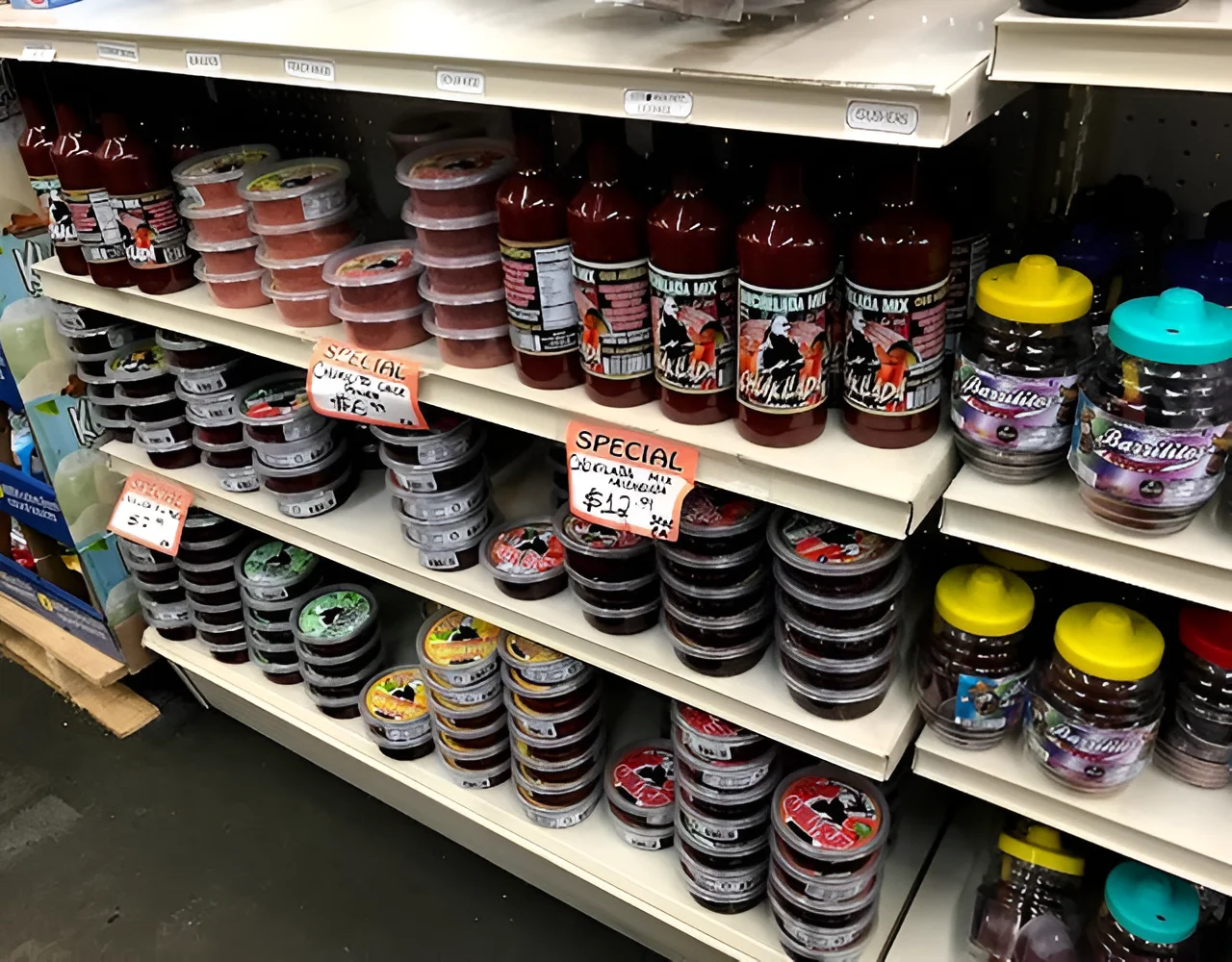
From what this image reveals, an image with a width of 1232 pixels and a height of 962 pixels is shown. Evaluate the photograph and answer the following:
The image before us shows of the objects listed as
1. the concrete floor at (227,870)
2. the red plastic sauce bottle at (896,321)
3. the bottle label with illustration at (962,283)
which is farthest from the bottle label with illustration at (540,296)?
the concrete floor at (227,870)

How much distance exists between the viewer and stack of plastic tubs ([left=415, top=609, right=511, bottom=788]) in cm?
166

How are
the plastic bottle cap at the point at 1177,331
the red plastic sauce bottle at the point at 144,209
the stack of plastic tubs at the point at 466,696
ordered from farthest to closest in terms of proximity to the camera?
the stack of plastic tubs at the point at 466,696 → the red plastic sauce bottle at the point at 144,209 → the plastic bottle cap at the point at 1177,331

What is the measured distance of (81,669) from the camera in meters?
2.28

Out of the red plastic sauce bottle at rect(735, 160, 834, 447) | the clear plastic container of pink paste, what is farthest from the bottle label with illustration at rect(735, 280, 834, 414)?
the clear plastic container of pink paste

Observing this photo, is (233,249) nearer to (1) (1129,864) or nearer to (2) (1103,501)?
(2) (1103,501)

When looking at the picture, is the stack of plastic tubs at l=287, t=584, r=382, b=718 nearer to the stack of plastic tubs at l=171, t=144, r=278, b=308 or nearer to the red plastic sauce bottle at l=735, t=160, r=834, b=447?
the stack of plastic tubs at l=171, t=144, r=278, b=308

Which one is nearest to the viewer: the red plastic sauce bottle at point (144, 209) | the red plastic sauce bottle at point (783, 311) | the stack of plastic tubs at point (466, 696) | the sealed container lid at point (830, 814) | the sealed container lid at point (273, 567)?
the red plastic sauce bottle at point (783, 311)

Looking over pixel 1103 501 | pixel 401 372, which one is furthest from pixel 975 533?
pixel 401 372

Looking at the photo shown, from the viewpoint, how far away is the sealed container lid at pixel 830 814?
1335 mm

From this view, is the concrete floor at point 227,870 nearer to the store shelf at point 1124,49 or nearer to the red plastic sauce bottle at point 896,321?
the red plastic sauce bottle at point 896,321

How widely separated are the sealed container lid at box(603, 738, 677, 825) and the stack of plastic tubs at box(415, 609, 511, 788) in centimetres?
21

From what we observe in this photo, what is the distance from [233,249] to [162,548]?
2.20 feet

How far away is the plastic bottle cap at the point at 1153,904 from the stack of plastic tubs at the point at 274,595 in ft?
4.79

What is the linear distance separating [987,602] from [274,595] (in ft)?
4.49
